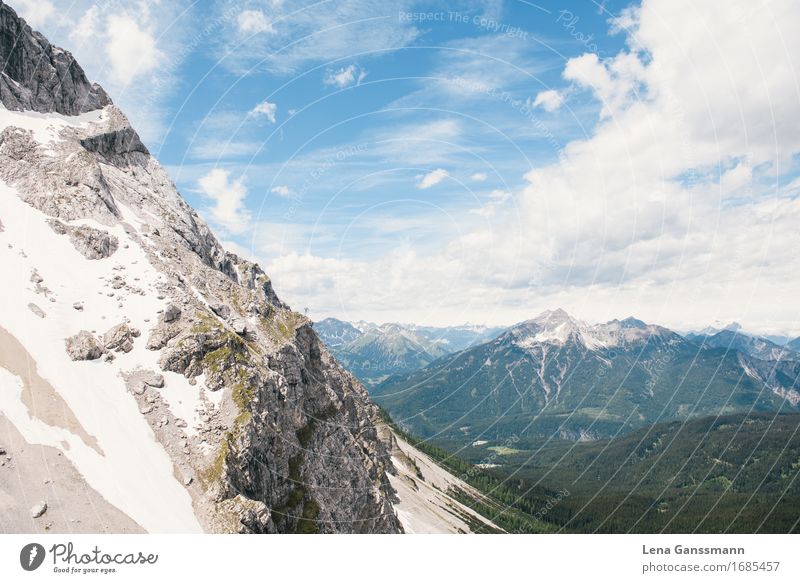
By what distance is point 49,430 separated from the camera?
5541 cm

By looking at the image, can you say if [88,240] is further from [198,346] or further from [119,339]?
[198,346]

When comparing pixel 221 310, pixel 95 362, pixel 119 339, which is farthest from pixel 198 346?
pixel 221 310

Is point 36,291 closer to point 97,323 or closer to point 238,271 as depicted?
point 97,323

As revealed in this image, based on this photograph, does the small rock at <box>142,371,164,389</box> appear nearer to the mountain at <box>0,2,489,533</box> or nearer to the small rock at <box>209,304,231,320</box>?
the mountain at <box>0,2,489,533</box>

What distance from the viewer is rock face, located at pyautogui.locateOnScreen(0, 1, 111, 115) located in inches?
4134

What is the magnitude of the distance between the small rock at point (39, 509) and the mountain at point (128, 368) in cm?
13

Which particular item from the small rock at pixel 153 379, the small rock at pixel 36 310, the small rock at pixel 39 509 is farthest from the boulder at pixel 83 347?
the small rock at pixel 39 509

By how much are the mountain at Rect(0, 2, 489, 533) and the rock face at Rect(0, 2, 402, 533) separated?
0.32m

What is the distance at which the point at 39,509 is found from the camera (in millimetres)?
46281

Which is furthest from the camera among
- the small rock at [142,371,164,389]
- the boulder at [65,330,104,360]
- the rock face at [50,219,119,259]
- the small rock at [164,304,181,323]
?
the rock face at [50,219,119,259]

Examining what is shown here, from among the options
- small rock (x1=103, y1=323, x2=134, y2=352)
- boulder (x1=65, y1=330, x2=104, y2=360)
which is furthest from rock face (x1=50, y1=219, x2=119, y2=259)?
boulder (x1=65, y1=330, x2=104, y2=360)

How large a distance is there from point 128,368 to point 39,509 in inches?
903

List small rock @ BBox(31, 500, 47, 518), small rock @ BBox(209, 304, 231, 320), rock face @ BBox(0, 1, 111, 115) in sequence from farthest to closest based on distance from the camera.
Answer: rock face @ BBox(0, 1, 111, 115)
small rock @ BBox(209, 304, 231, 320)
small rock @ BBox(31, 500, 47, 518)

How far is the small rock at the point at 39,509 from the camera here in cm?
4588
